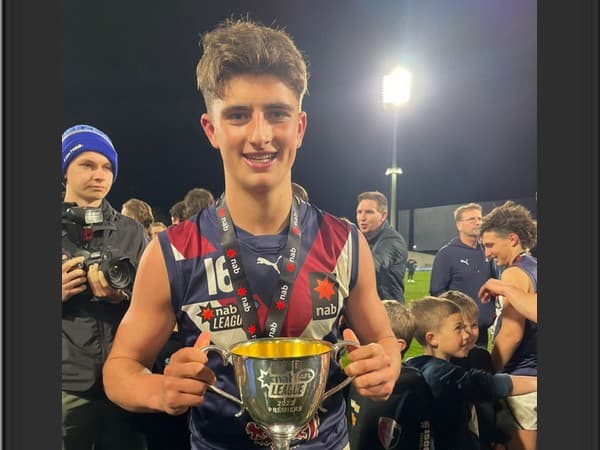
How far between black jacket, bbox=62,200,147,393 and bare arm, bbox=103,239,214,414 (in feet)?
0.12

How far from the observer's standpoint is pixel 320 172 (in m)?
1.53

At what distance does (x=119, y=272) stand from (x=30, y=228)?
31 centimetres

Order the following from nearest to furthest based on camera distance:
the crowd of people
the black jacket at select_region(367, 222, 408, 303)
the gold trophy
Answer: the gold trophy → the crowd of people → the black jacket at select_region(367, 222, 408, 303)

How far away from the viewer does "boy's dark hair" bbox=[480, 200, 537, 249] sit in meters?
1.54

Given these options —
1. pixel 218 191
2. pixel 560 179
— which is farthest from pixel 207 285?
pixel 560 179

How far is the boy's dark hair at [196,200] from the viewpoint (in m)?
1.48

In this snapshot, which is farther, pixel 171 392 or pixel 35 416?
pixel 35 416

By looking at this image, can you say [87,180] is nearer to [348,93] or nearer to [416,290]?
[348,93]

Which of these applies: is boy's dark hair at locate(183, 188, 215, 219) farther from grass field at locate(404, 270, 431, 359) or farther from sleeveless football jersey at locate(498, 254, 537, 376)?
sleeveless football jersey at locate(498, 254, 537, 376)

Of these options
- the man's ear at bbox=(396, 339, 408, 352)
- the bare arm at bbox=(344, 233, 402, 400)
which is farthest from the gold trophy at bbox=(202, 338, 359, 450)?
the man's ear at bbox=(396, 339, 408, 352)

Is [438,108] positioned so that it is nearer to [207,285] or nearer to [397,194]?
[397,194]

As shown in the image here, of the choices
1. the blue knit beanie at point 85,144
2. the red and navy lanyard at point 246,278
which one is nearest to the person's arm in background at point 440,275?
the red and navy lanyard at point 246,278

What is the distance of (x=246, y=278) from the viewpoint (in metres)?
1.40

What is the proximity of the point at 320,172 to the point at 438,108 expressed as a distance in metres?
0.45
